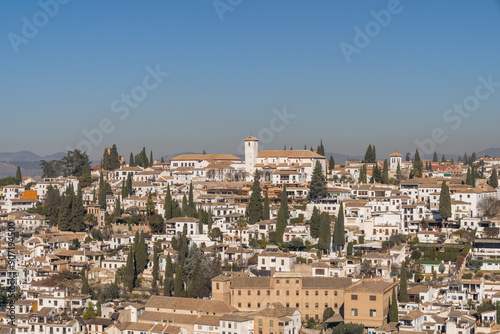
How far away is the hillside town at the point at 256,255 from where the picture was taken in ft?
96.8

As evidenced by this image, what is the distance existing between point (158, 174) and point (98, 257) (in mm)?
16199

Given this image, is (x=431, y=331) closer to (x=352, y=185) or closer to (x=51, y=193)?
(x=352, y=185)

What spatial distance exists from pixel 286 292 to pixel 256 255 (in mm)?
5686

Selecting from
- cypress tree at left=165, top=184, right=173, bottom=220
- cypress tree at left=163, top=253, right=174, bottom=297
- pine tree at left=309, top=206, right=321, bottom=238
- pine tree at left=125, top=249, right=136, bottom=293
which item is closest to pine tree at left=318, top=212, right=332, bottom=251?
pine tree at left=309, top=206, right=321, bottom=238

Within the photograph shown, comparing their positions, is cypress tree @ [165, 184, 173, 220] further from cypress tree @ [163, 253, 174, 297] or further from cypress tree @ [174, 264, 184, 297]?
cypress tree @ [174, 264, 184, 297]

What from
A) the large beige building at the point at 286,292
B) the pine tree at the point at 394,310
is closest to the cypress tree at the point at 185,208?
the large beige building at the point at 286,292

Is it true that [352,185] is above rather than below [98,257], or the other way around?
above

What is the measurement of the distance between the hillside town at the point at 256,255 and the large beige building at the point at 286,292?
0.05m

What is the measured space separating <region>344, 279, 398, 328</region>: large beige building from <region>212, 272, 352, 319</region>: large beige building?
1.66m

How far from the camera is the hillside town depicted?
96.8ft

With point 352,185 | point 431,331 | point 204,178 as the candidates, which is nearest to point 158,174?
point 204,178

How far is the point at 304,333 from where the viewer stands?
1147 inches

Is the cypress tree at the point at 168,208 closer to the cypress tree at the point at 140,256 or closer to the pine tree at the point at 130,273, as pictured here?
the cypress tree at the point at 140,256

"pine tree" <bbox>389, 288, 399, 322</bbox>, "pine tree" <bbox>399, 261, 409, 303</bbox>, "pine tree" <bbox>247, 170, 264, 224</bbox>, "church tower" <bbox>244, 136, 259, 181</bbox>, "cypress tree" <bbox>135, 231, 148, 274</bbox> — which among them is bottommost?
"pine tree" <bbox>389, 288, 399, 322</bbox>
